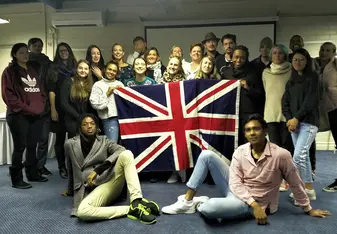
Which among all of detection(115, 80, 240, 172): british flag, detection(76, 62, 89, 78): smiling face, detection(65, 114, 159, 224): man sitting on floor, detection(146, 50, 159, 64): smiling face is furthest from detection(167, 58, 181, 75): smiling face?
detection(65, 114, 159, 224): man sitting on floor

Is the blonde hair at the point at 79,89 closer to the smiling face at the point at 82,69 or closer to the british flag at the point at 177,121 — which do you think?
the smiling face at the point at 82,69

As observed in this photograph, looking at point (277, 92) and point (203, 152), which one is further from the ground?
point (277, 92)

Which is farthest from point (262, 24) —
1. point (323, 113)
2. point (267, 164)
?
point (267, 164)

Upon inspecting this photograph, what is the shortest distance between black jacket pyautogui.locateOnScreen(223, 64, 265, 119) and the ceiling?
2840mm

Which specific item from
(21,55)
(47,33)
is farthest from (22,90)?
(47,33)

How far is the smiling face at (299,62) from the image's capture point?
3.09m

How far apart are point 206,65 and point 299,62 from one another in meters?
0.93

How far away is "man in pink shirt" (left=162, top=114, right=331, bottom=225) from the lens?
2590mm

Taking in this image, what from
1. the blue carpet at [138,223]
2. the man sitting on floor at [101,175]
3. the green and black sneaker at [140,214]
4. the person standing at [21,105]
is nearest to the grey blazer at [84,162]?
the man sitting on floor at [101,175]

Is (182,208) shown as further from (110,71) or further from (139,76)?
(110,71)

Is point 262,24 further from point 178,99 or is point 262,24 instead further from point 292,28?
point 178,99

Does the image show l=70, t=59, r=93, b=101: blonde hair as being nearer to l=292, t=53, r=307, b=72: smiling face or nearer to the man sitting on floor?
the man sitting on floor

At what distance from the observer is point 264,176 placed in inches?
103

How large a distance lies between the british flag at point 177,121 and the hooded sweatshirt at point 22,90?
897 millimetres
